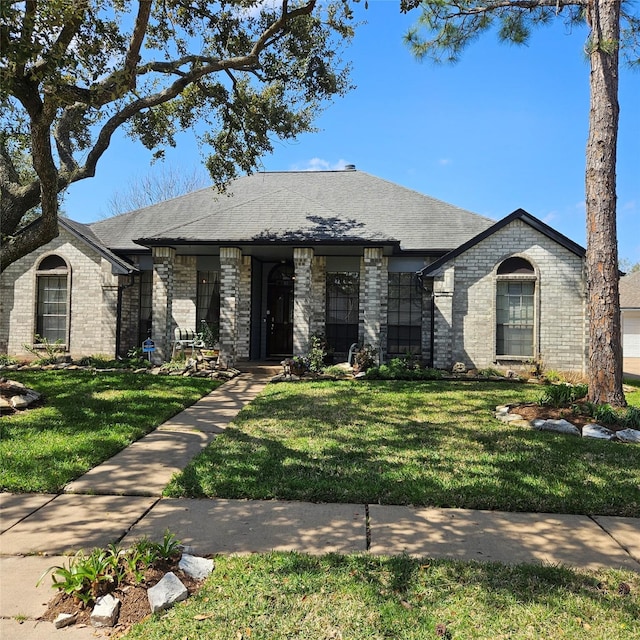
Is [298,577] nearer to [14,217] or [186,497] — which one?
[186,497]

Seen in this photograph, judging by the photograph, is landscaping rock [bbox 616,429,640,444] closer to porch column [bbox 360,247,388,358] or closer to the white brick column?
porch column [bbox 360,247,388,358]

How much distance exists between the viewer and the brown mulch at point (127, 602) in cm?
239

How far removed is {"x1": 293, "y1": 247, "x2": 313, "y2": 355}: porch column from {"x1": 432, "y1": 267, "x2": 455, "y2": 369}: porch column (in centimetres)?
352

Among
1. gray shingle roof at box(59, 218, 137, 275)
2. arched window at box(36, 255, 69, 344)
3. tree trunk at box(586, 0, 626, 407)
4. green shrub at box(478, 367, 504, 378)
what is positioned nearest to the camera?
tree trunk at box(586, 0, 626, 407)

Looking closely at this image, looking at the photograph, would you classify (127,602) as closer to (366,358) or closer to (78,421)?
(78,421)

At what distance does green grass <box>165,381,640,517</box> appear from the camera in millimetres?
4023

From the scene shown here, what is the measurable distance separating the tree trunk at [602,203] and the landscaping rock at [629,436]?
1.16m

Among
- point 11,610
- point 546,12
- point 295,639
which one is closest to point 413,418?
point 295,639

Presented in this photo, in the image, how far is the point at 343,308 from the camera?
48.2 feet

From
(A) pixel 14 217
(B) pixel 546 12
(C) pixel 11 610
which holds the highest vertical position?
(B) pixel 546 12

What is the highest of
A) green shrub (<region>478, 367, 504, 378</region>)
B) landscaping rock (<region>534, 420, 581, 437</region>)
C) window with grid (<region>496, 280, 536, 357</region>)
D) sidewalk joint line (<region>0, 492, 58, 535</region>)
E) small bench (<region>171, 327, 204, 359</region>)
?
window with grid (<region>496, 280, 536, 357</region>)

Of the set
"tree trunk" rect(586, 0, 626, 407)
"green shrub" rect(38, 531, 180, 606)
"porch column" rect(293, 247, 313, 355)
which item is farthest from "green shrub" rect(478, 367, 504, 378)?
"green shrub" rect(38, 531, 180, 606)

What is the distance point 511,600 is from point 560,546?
37.4 inches

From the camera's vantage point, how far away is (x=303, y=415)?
7172 millimetres
